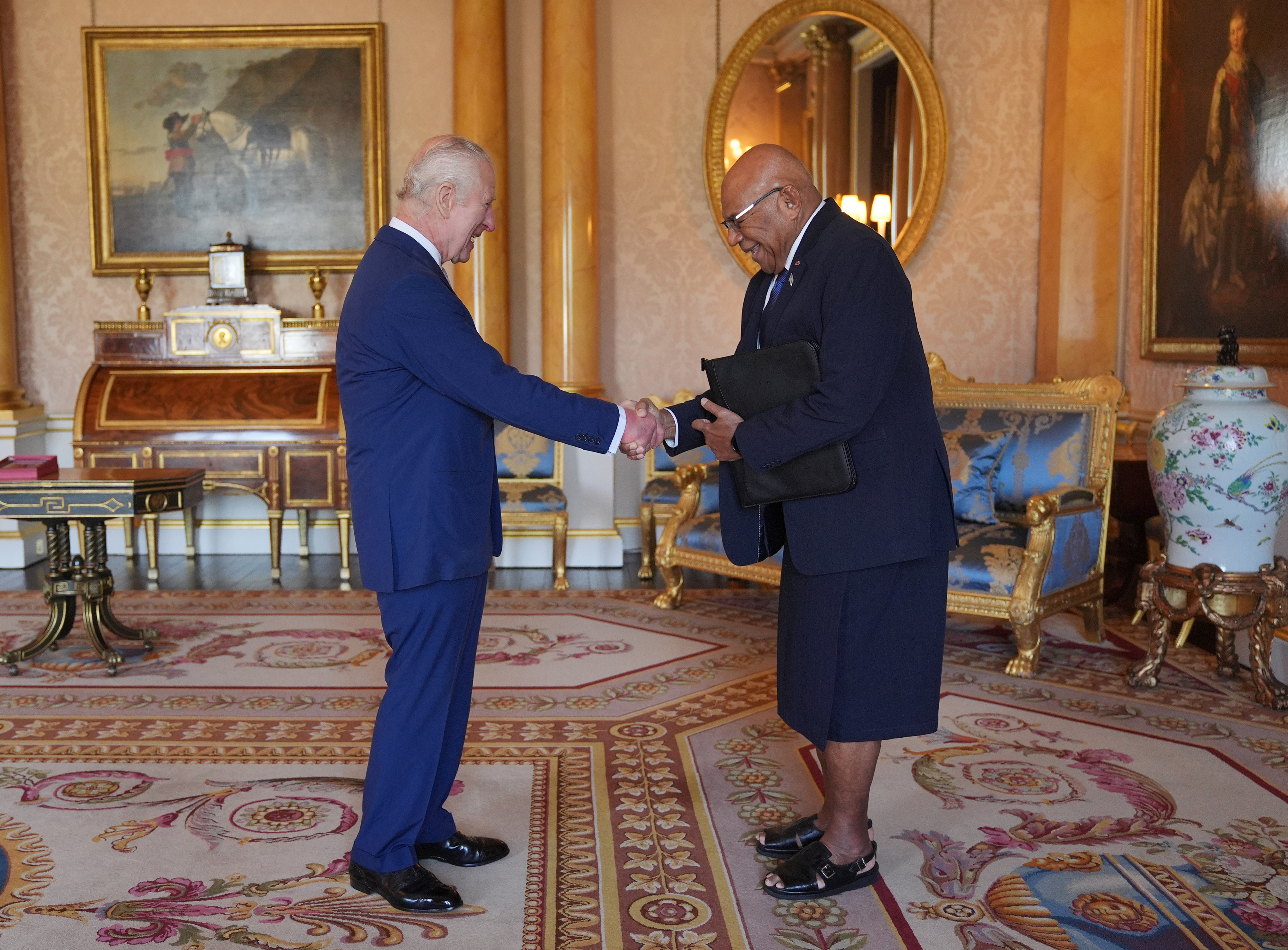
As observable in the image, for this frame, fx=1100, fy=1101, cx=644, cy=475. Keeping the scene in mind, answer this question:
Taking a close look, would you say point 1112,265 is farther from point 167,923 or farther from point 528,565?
point 167,923

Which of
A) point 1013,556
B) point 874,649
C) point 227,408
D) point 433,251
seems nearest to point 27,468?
point 227,408

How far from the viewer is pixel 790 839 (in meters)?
2.71

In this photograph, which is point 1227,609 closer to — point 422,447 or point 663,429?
point 663,429

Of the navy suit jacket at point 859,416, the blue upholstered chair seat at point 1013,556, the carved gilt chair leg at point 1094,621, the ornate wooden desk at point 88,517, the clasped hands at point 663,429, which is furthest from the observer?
the carved gilt chair leg at point 1094,621

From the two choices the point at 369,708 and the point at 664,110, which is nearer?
the point at 369,708

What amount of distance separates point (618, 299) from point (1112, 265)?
3012 mm

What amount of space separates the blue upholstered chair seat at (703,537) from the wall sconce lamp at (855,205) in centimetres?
268

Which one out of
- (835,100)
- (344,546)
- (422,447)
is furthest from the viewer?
(835,100)

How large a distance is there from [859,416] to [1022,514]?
2.90 meters

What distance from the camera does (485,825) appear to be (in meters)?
2.90

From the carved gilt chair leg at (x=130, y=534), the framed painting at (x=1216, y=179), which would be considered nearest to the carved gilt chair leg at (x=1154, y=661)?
the framed painting at (x=1216, y=179)

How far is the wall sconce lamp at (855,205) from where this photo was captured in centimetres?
711

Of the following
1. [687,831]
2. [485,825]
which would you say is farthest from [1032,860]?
[485,825]

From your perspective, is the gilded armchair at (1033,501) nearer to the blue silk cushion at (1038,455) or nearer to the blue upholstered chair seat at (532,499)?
the blue silk cushion at (1038,455)
